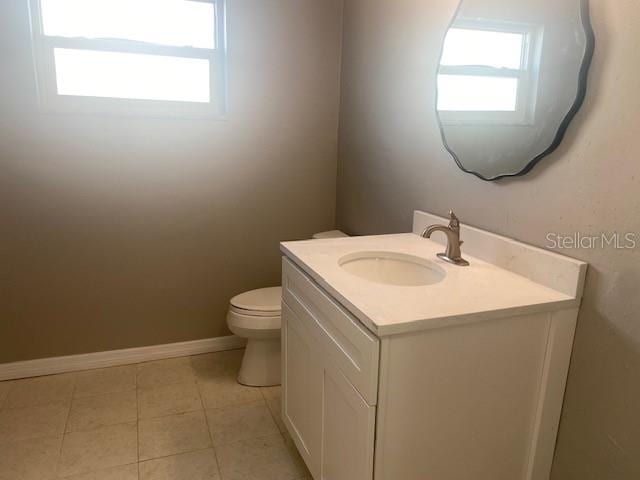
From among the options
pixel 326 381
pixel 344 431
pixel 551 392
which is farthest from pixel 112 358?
pixel 551 392

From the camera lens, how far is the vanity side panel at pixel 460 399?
115 cm

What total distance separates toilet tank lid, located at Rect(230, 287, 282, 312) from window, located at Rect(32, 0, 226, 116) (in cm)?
99

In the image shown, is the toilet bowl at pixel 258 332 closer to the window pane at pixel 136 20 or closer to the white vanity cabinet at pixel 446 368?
the white vanity cabinet at pixel 446 368

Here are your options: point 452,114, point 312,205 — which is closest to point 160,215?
point 312,205

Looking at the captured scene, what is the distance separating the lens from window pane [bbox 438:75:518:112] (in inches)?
58.3

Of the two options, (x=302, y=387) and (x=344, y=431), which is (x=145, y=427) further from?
(x=344, y=431)

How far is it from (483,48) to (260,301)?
150 cm

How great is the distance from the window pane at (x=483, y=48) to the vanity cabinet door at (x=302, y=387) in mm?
1073

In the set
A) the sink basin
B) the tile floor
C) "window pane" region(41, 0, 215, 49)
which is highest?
"window pane" region(41, 0, 215, 49)

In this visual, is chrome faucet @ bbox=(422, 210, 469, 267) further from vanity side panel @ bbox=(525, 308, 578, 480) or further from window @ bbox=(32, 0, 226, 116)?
window @ bbox=(32, 0, 226, 116)

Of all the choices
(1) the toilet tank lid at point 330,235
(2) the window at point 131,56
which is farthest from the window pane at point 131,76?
(1) the toilet tank lid at point 330,235

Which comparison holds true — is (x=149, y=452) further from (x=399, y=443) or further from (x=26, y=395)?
(x=399, y=443)

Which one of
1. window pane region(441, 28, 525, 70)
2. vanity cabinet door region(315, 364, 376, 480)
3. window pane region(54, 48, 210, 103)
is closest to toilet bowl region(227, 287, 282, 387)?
vanity cabinet door region(315, 364, 376, 480)

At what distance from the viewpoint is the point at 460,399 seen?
122cm
